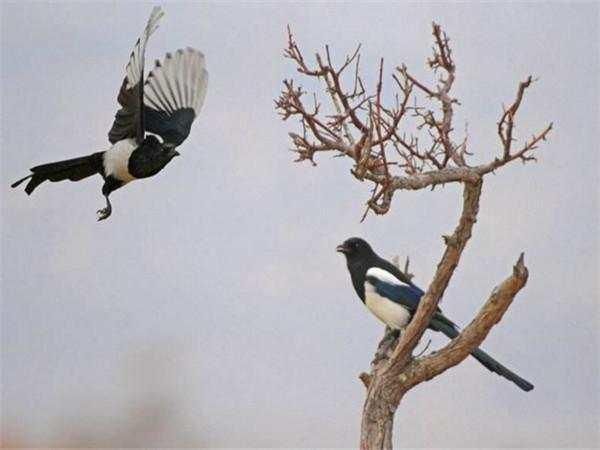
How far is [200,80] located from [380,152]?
102 centimetres

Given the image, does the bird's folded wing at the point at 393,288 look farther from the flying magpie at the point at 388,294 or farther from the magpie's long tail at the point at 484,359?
the magpie's long tail at the point at 484,359

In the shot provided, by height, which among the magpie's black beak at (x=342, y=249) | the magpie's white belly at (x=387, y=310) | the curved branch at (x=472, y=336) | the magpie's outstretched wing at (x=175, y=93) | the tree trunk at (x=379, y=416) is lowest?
the tree trunk at (x=379, y=416)

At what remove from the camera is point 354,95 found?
3438 mm

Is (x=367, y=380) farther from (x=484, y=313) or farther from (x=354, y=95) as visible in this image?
(x=354, y=95)

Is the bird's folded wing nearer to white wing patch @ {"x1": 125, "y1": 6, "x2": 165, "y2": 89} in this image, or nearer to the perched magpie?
the perched magpie

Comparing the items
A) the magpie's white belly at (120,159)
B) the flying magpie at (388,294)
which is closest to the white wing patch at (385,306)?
the flying magpie at (388,294)

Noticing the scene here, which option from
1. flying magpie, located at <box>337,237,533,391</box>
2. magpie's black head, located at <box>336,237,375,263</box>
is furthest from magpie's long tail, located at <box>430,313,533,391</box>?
magpie's black head, located at <box>336,237,375,263</box>

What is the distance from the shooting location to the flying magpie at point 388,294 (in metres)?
3.97

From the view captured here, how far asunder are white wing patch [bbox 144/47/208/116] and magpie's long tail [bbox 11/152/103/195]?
0.47 metres

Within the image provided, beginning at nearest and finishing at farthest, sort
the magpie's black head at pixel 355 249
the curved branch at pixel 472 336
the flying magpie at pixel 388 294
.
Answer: the curved branch at pixel 472 336
the flying magpie at pixel 388 294
the magpie's black head at pixel 355 249

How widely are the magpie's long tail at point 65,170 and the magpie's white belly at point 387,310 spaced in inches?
50.7

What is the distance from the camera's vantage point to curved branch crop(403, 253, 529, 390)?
3.58 meters

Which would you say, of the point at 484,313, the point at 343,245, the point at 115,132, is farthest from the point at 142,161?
the point at 484,313

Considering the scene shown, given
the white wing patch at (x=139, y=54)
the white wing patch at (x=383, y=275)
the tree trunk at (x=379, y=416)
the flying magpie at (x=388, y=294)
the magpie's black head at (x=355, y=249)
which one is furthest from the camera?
the magpie's black head at (x=355, y=249)
